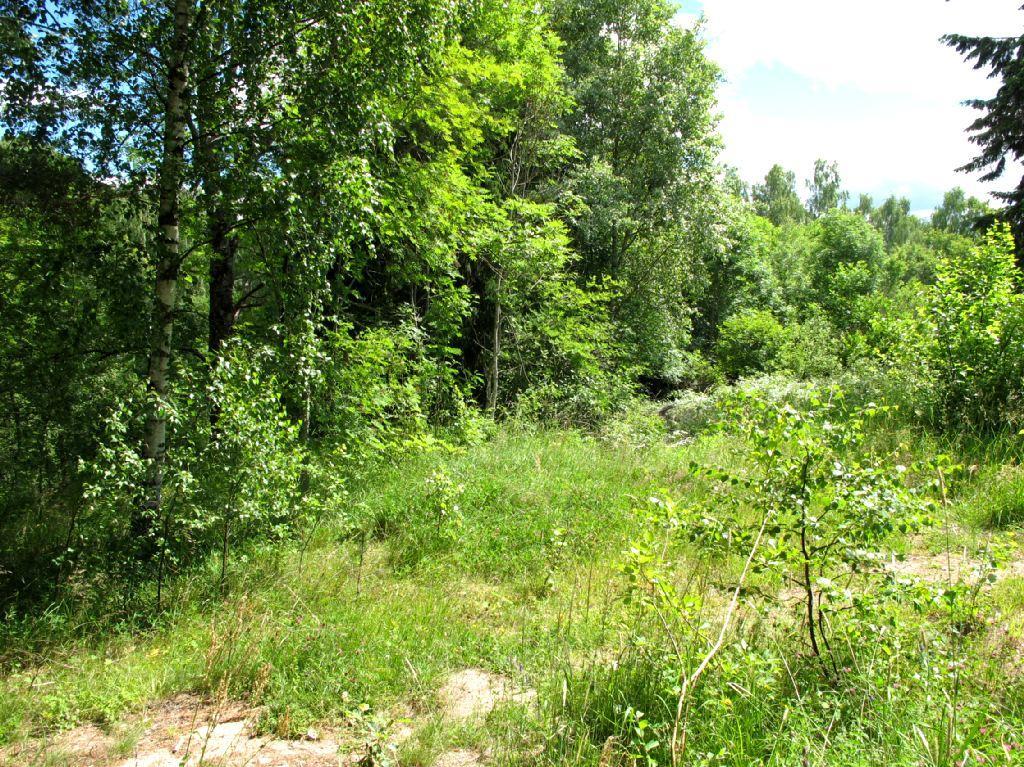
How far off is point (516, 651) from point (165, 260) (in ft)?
15.0

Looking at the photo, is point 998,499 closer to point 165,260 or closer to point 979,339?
point 979,339

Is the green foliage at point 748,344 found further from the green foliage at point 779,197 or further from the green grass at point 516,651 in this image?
the green foliage at point 779,197

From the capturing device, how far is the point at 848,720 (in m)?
2.84

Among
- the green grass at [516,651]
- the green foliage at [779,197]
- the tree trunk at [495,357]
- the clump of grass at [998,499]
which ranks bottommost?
the green grass at [516,651]

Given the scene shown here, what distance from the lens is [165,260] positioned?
546 centimetres

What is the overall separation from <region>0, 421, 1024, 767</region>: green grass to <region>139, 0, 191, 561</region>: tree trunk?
809 millimetres

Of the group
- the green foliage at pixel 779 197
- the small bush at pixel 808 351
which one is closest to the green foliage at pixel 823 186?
the green foliage at pixel 779 197

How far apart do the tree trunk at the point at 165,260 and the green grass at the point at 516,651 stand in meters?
0.81

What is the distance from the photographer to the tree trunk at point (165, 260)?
5211mm

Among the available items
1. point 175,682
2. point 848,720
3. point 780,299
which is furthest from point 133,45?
point 780,299

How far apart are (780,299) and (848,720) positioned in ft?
94.1

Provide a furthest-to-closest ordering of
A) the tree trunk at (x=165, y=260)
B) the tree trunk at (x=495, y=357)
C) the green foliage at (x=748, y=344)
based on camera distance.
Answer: the green foliage at (x=748, y=344) → the tree trunk at (x=495, y=357) → the tree trunk at (x=165, y=260)

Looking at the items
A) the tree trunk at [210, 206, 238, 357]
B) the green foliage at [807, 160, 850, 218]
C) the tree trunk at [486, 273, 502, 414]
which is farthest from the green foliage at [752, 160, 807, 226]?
the tree trunk at [210, 206, 238, 357]

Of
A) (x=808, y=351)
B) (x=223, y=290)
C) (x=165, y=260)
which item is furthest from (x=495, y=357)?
(x=808, y=351)
